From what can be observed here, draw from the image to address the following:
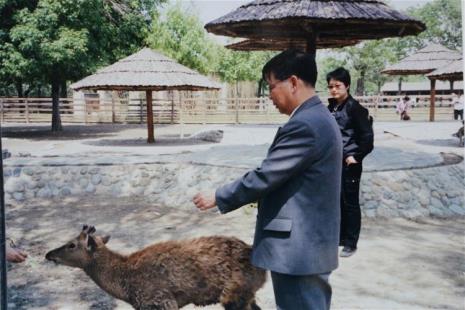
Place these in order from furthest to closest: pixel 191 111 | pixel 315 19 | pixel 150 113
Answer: pixel 191 111, pixel 150 113, pixel 315 19

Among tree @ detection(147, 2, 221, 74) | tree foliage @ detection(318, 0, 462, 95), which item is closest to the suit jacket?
tree @ detection(147, 2, 221, 74)

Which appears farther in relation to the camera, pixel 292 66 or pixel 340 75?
pixel 340 75

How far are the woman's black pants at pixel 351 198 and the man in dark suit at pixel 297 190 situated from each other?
2.32 meters

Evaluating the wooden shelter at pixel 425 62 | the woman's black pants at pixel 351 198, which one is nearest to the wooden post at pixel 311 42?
the woman's black pants at pixel 351 198

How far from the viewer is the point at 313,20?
546cm

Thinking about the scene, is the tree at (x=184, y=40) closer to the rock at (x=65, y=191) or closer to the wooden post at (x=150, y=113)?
the wooden post at (x=150, y=113)

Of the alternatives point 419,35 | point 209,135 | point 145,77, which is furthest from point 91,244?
point 419,35

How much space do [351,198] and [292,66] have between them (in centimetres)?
262

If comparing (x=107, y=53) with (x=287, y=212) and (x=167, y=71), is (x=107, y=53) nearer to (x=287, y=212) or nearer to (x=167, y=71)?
(x=167, y=71)

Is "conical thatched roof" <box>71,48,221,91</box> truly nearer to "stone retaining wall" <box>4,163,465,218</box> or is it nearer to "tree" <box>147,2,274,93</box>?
"stone retaining wall" <box>4,163,465,218</box>

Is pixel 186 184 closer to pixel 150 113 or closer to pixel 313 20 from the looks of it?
pixel 313 20

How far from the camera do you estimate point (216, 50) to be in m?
27.2

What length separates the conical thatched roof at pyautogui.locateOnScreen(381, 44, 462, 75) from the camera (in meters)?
20.9

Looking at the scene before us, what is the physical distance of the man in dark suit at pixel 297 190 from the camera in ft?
6.90
